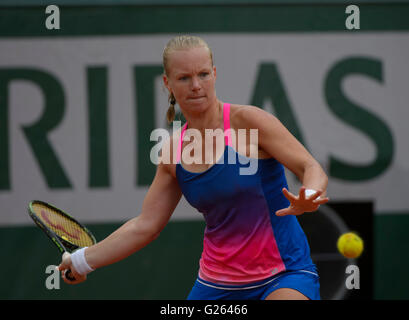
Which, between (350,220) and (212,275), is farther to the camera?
(350,220)

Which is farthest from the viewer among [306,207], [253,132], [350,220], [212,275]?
[350,220]

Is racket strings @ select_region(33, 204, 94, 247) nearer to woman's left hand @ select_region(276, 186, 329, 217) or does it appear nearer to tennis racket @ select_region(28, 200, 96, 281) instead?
tennis racket @ select_region(28, 200, 96, 281)

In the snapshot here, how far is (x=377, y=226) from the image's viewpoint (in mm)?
4641

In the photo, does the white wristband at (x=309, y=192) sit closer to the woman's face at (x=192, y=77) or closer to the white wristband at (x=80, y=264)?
the woman's face at (x=192, y=77)

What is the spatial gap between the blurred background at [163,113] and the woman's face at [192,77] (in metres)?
2.12

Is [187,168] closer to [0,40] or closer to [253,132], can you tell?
[253,132]

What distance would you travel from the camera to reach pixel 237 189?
2.50 m

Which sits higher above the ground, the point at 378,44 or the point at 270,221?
the point at 378,44

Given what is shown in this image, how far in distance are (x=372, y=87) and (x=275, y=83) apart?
29.5 inches

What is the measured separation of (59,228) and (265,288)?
1.12 meters

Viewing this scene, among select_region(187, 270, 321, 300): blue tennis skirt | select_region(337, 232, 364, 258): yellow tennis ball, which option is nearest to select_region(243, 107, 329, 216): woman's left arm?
select_region(187, 270, 321, 300): blue tennis skirt

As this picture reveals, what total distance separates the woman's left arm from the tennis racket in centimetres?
110

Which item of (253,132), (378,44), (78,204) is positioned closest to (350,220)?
(378,44)

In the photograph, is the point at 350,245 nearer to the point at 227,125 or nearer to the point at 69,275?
the point at 227,125
